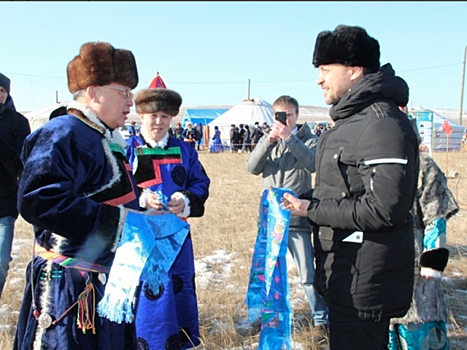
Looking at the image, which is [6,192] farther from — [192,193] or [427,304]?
[427,304]

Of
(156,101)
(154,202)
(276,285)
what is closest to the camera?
(154,202)

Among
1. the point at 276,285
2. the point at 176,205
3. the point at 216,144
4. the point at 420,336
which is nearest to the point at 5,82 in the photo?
the point at 176,205

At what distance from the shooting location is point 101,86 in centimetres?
192

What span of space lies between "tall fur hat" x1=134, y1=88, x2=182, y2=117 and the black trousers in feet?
6.15

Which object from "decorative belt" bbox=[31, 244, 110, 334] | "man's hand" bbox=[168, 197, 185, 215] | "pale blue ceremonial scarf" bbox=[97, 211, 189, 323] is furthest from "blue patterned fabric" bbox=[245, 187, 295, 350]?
"decorative belt" bbox=[31, 244, 110, 334]

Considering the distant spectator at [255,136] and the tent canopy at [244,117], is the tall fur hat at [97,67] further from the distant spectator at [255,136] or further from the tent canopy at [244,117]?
the tent canopy at [244,117]

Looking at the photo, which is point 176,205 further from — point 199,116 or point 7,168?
point 199,116

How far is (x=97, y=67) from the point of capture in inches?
74.5

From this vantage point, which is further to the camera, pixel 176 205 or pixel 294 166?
pixel 294 166

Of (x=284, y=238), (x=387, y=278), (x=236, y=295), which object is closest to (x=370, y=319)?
(x=387, y=278)

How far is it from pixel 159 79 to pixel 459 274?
3.57 meters

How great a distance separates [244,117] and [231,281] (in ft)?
81.7

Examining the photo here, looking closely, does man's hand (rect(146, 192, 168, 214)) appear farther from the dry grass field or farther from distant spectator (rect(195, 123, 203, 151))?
distant spectator (rect(195, 123, 203, 151))

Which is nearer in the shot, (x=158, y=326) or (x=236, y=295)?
(x=158, y=326)
